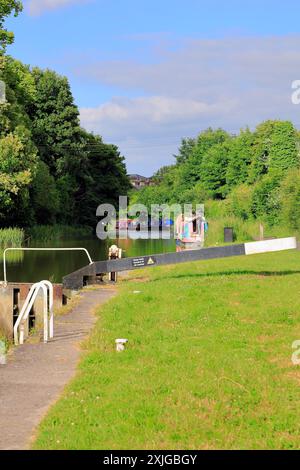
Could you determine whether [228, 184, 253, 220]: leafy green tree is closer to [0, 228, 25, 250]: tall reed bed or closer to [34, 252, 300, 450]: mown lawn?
[0, 228, 25, 250]: tall reed bed

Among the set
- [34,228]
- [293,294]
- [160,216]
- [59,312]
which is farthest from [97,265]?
[160,216]

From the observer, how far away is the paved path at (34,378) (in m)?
A: 7.32

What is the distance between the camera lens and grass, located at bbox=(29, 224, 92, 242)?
56531 millimetres

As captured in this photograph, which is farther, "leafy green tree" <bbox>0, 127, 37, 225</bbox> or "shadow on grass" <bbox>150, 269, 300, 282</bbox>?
"leafy green tree" <bbox>0, 127, 37, 225</bbox>

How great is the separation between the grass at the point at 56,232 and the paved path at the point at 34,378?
4236cm

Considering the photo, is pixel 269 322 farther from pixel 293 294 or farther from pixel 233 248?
pixel 233 248

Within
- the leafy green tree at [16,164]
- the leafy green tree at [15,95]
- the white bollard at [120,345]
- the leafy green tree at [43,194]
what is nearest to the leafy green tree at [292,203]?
the leafy green tree at [16,164]

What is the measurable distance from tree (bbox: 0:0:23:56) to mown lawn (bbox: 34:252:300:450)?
31.6 meters

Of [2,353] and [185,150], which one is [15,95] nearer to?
[2,353]

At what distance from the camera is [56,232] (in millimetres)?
62531

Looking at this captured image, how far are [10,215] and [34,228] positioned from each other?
172 inches

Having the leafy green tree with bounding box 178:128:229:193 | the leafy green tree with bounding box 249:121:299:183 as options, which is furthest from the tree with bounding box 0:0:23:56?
the leafy green tree with bounding box 178:128:229:193

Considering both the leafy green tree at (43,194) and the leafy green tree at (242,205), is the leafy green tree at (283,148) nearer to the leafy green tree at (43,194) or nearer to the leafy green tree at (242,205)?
the leafy green tree at (242,205)

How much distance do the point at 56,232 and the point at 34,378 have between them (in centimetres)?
5346
